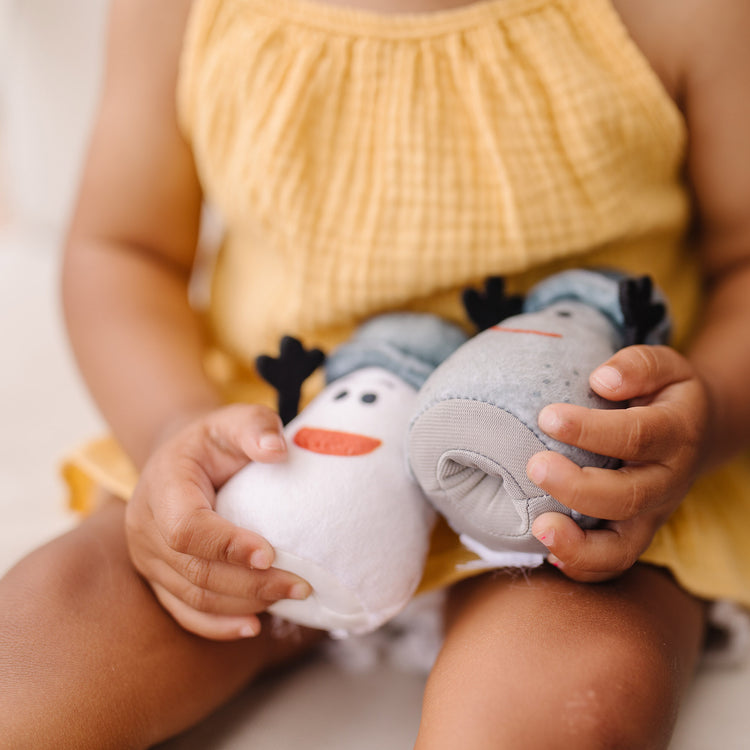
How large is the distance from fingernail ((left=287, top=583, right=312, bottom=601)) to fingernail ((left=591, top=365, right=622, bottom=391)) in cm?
19

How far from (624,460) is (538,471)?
2.6 inches

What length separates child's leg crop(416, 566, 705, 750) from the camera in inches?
14.1

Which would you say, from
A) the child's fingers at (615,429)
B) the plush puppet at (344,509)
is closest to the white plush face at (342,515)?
the plush puppet at (344,509)

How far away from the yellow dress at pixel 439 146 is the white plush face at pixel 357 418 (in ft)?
0.35

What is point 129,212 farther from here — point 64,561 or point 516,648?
point 516,648

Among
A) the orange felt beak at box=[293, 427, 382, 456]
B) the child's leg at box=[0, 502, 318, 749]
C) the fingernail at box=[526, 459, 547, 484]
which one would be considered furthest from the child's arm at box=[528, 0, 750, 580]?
the child's leg at box=[0, 502, 318, 749]

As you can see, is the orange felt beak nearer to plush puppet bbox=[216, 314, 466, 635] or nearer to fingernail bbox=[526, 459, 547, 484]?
plush puppet bbox=[216, 314, 466, 635]

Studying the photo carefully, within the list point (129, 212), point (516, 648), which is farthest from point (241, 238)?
point (516, 648)

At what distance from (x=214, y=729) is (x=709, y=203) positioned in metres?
0.52

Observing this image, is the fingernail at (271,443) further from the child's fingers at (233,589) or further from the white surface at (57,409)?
the white surface at (57,409)

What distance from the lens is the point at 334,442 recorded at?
44 cm

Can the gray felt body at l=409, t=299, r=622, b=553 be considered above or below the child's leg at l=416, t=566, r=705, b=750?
above

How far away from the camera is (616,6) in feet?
1.84

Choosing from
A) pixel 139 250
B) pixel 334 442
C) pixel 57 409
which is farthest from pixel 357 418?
pixel 57 409
